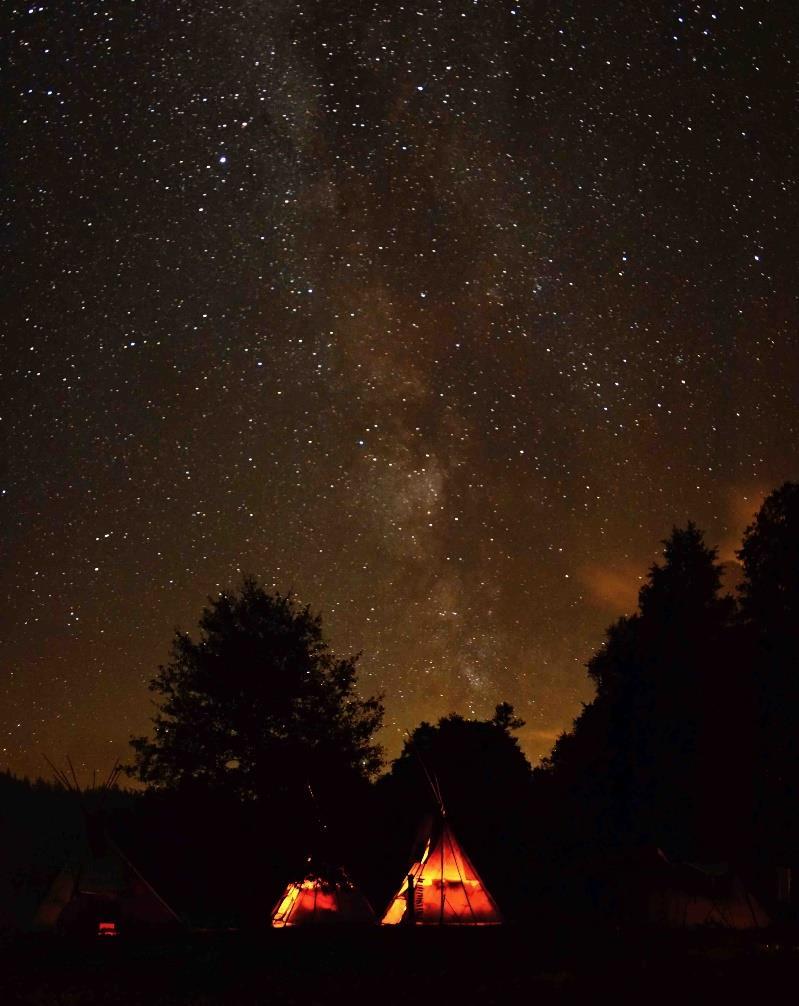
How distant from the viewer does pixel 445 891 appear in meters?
26.6

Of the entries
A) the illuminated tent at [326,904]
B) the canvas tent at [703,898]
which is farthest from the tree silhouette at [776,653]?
the illuminated tent at [326,904]

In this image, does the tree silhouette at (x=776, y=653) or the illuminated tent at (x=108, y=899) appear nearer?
the illuminated tent at (x=108, y=899)

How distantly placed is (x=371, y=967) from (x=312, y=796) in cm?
1233

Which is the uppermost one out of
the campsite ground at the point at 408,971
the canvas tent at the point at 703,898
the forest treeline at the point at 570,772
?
the forest treeline at the point at 570,772

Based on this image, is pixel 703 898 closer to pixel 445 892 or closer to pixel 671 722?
pixel 445 892

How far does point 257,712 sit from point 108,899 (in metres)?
5.83

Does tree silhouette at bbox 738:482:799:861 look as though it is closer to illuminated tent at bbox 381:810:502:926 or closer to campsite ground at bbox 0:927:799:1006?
illuminated tent at bbox 381:810:502:926

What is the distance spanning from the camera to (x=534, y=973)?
15008 mm

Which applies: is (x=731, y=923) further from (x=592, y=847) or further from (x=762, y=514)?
(x=762, y=514)

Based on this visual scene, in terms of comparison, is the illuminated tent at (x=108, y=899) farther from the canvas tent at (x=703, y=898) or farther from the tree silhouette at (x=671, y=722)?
the tree silhouette at (x=671, y=722)

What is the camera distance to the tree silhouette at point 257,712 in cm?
2933

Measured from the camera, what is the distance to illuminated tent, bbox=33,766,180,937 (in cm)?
2816

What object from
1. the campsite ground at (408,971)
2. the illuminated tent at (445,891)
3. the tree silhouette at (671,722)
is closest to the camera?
the campsite ground at (408,971)

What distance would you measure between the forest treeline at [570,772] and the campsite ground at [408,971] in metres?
7.29
